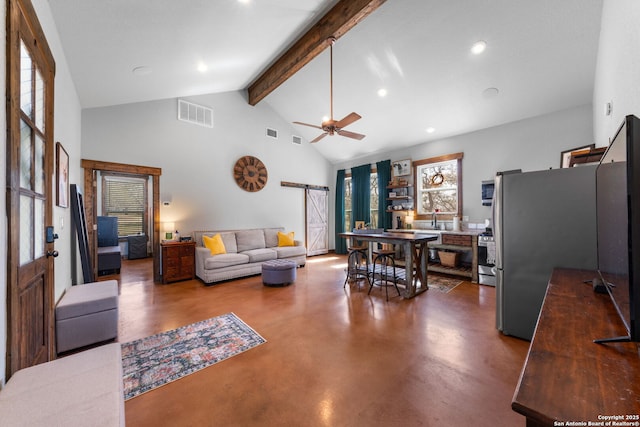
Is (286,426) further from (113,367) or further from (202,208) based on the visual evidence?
(202,208)

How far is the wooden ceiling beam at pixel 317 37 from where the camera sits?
314 centimetres

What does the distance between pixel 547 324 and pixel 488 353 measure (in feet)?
4.94

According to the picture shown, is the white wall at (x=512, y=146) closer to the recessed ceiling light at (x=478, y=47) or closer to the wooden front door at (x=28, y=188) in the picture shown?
the recessed ceiling light at (x=478, y=47)

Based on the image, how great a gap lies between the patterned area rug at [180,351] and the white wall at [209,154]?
2.99m

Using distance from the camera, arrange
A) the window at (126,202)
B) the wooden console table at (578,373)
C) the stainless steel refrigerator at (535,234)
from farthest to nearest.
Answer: the window at (126,202) < the stainless steel refrigerator at (535,234) < the wooden console table at (578,373)

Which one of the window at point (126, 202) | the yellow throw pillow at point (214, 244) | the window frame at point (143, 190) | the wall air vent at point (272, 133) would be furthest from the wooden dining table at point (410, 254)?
the window at point (126, 202)

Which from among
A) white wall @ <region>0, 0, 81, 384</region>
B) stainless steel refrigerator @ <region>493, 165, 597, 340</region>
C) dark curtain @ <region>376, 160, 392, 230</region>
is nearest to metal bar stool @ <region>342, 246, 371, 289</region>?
stainless steel refrigerator @ <region>493, 165, 597, 340</region>

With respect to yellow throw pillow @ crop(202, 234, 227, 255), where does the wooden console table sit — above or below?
above

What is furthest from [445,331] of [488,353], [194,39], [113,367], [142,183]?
[142,183]

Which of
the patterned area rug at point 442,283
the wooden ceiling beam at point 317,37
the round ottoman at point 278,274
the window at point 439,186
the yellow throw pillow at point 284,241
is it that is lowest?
the patterned area rug at point 442,283

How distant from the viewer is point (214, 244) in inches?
191

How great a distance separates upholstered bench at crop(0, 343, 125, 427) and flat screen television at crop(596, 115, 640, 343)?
1911 mm

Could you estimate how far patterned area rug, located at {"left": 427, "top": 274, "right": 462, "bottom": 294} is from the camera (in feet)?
13.6

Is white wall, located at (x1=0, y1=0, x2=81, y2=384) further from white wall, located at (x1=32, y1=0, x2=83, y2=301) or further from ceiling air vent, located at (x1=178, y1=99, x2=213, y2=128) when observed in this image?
ceiling air vent, located at (x1=178, y1=99, x2=213, y2=128)
